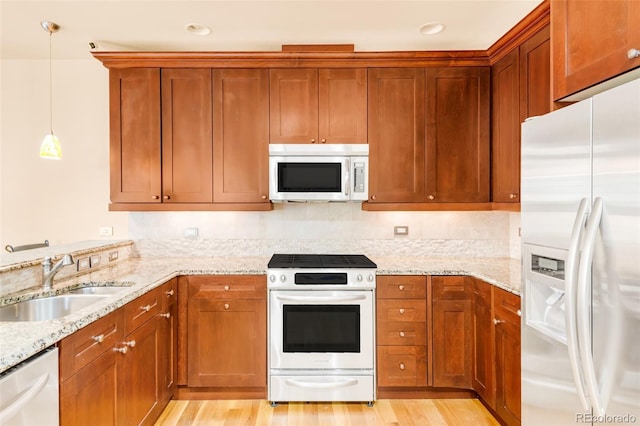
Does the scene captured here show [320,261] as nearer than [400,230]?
Yes

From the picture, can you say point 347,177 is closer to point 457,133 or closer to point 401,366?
point 457,133

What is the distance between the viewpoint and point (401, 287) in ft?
8.29

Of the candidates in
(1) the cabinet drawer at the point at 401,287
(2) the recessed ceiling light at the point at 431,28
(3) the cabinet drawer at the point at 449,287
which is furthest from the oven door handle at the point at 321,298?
(2) the recessed ceiling light at the point at 431,28

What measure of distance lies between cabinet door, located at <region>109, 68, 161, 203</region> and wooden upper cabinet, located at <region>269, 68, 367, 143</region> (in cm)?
93

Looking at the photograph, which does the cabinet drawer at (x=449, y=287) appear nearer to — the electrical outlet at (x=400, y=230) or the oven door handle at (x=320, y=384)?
the electrical outlet at (x=400, y=230)

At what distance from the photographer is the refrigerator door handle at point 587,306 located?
105 cm

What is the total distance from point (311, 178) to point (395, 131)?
765 mm

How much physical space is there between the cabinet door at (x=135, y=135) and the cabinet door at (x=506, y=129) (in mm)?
2619

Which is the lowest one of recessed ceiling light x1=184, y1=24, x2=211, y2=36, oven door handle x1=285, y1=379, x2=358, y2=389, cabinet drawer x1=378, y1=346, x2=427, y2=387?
oven door handle x1=285, y1=379, x2=358, y2=389

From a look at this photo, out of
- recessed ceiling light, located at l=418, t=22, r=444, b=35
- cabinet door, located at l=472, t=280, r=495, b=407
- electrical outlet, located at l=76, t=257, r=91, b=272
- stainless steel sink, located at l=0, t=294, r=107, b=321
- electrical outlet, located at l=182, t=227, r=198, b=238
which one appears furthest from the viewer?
electrical outlet, located at l=182, t=227, r=198, b=238

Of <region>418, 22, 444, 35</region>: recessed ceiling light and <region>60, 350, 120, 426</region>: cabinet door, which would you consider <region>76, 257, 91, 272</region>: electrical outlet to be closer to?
<region>60, 350, 120, 426</region>: cabinet door

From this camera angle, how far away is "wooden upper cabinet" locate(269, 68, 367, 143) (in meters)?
2.81

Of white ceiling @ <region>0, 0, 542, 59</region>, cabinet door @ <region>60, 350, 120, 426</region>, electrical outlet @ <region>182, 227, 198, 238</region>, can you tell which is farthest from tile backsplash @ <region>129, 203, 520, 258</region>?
cabinet door @ <region>60, 350, 120, 426</region>

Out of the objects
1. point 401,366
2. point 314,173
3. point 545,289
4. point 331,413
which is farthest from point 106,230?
point 545,289
